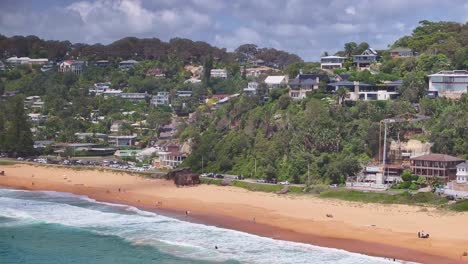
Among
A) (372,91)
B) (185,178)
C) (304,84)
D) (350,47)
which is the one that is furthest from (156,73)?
(185,178)

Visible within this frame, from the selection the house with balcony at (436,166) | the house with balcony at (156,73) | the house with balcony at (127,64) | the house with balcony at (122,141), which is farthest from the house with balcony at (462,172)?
the house with balcony at (127,64)

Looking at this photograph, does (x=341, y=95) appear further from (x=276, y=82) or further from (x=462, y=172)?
(x=462, y=172)

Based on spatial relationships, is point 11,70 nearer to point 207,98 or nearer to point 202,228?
point 207,98

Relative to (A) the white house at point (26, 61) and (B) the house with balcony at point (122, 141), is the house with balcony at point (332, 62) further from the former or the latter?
(A) the white house at point (26, 61)

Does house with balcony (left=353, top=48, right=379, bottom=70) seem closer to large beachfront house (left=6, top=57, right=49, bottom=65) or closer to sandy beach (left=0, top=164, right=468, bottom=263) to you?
sandy beach (left=0, top=164, right=468, bottom=263)

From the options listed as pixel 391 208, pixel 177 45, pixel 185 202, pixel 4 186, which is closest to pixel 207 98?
pixel 177 45

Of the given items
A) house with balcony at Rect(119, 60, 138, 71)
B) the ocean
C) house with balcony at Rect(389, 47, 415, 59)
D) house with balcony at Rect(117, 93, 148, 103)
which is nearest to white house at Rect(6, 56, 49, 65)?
house with balcony at Rect(119, 60, 138, 71)
